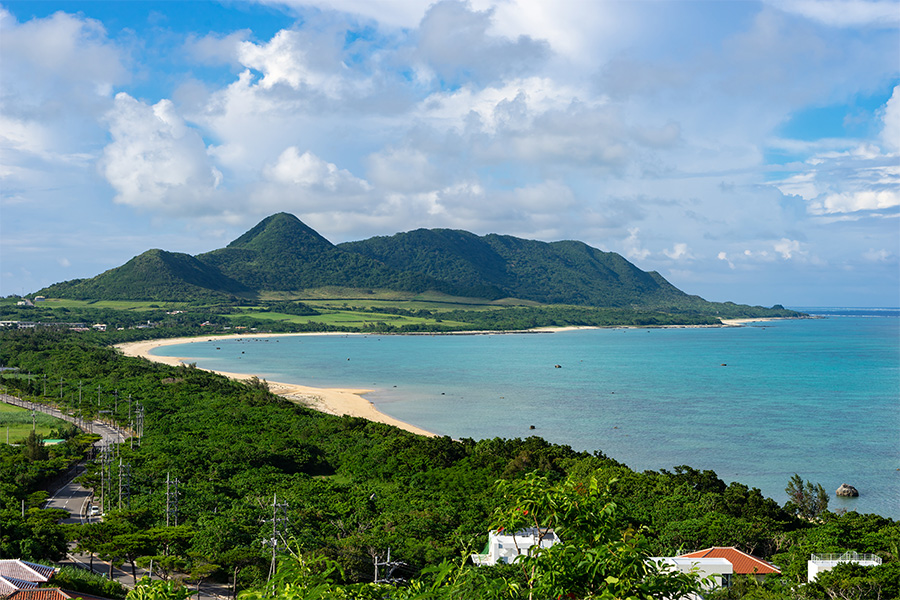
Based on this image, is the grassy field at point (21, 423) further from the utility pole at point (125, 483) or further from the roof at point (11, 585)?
the roof at point (11, 585)

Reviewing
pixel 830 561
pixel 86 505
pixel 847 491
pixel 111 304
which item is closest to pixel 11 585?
pixel 86 505

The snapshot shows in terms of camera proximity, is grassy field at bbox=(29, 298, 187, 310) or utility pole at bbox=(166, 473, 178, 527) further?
grassy field at bbox=(29, 298, 187, 310)

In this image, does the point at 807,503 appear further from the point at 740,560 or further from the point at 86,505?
the point at 86,505

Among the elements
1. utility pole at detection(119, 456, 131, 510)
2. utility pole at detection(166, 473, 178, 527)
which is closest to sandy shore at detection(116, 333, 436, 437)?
utility pole at detection(119, 456, 131, 510)

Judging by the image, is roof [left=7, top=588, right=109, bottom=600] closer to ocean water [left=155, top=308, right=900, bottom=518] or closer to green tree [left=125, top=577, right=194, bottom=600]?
green tree [left=125, top=577, right=194, bottom=600]

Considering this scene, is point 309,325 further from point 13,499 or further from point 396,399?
point 13,499

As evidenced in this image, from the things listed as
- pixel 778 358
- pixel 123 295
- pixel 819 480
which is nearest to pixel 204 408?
pixel 819 480
